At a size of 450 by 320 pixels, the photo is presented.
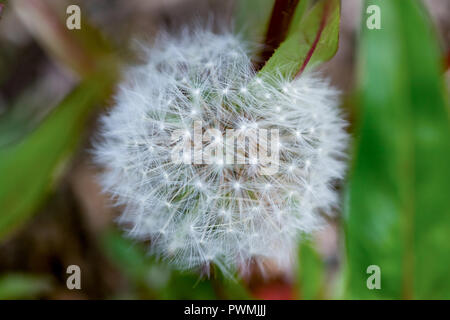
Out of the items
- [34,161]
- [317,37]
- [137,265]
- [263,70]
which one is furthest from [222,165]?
[137,265]

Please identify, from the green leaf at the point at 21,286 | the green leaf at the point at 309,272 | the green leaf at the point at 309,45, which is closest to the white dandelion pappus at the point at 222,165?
the green leaf at the point at 309,45

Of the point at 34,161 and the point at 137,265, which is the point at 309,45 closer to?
the point at 34,161

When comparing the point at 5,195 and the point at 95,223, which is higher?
the point at 5,195

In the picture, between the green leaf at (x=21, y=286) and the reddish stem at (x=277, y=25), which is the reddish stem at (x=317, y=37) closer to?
the reddish stem at (x=277, y=25)

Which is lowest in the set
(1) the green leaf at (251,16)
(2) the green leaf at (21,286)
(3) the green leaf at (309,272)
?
(2) the green leaf at (21,286)

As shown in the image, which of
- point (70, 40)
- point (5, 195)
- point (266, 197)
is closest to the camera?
point (266, 197)
